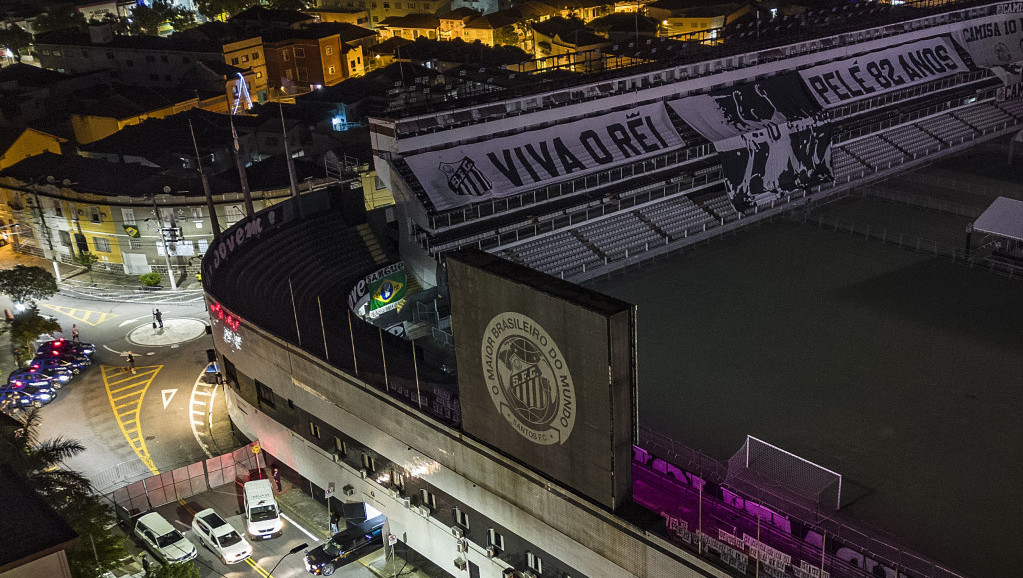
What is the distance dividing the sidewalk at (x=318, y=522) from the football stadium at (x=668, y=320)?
0.61 meters

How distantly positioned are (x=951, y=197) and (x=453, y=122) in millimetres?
27556

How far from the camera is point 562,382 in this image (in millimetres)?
21578

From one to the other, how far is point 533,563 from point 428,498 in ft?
14.7

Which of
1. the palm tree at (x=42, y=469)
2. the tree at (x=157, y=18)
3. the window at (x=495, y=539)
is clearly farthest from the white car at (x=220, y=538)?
the tree at (x=157, y=18)

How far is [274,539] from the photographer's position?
31141 mm

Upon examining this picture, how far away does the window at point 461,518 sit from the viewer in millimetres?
27328

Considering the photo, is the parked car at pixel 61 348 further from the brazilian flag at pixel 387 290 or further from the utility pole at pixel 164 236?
the brazilian flag at pixel 387 290

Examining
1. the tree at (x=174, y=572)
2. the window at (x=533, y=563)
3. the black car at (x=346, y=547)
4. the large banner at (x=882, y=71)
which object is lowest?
the black car at (x=346, y=547)

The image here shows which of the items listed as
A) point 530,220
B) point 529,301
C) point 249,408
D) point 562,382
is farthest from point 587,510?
point 530,220

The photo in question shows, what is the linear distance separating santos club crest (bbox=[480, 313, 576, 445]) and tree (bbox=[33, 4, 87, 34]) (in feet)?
390

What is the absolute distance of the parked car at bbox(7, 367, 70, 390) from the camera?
39.7 meters

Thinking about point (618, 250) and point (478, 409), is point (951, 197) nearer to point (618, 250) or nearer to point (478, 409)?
point (618, 250)

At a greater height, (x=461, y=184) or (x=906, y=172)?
(x=461, y=184)

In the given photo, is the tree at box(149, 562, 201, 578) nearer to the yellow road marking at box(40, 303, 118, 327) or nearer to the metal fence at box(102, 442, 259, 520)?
the metal fence at box(102, 442, 259, 520)
